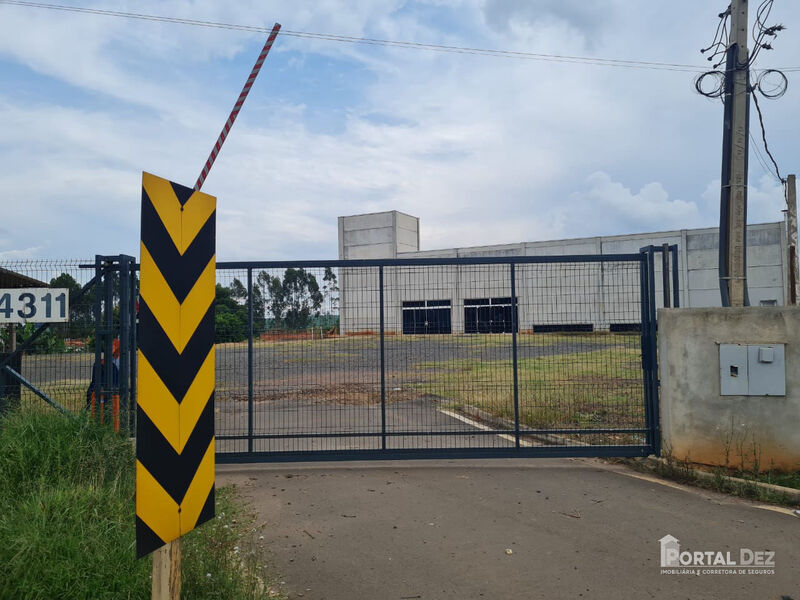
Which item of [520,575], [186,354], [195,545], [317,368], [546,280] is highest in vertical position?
[546,280]

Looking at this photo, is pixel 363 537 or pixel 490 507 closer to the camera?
pixel 363 537

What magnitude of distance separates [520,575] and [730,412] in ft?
13.8

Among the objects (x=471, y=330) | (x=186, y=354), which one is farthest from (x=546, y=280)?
(x=186, y=354)

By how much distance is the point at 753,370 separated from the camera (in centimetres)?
727

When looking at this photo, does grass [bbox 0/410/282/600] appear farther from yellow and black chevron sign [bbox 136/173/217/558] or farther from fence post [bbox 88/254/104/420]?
yellow and black chevron sign [bbox 136/173/217/558]

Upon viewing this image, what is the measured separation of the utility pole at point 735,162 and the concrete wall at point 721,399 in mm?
1614

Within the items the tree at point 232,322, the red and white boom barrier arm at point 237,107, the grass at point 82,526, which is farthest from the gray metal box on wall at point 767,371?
the red and white boom barrier arm at point 237,107

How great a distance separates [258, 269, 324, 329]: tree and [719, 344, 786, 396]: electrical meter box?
5122 mm

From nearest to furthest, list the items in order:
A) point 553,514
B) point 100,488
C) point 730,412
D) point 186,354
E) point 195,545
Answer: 1. point 186,354
2. point 195,545
3. point 100,488
4. point 553,514
5. point 730,412

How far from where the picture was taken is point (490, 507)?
20.3 feet

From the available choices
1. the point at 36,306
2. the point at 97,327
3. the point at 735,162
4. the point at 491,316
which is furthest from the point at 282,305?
the point at 735,162

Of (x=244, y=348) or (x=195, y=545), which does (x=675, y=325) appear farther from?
(x=195, y=545)

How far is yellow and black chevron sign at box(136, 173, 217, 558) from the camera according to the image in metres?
2.72

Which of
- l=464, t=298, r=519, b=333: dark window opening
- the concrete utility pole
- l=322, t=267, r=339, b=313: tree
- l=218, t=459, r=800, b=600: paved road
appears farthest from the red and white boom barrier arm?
the concrete utility pole
